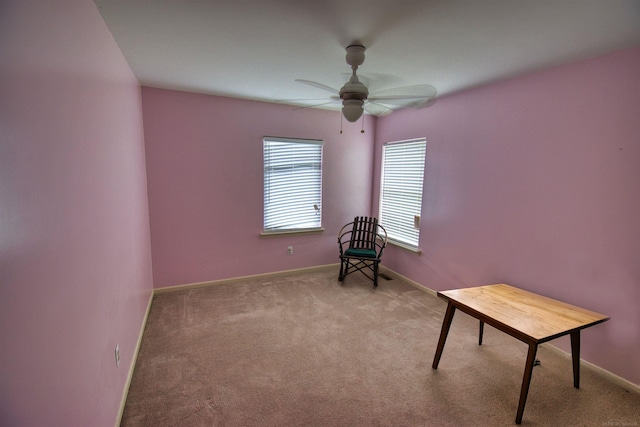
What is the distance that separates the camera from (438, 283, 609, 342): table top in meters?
1.76

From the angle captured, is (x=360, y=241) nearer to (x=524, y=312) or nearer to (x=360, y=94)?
(x=524, y=312)

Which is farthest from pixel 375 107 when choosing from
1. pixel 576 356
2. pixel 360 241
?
pixel 576 356

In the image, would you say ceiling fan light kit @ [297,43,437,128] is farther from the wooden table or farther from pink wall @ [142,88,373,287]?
pink wall @ [142,88,373,287]

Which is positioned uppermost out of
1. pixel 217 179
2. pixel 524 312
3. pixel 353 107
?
pixel 353 107

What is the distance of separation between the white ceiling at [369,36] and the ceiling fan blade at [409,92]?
333mm

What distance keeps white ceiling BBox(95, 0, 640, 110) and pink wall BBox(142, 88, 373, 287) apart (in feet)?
2.25

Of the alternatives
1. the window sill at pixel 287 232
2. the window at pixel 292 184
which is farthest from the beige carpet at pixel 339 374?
the window at pixel 292 184

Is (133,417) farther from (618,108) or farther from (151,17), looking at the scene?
(618,108)

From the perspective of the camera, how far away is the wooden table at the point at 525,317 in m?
1.72

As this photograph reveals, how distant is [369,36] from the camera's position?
1.94 metres

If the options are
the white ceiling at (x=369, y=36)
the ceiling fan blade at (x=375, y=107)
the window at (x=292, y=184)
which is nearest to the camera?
the white ceiling at (x=369, y=36)

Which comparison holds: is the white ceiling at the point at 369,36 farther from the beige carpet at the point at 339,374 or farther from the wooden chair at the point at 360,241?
the beige carpet at the point at 339,374

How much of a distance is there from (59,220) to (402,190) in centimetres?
376

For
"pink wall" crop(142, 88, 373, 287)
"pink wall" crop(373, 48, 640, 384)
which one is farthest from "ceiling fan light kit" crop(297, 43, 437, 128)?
"pink wall" crop(142, 88, 373, 287)
